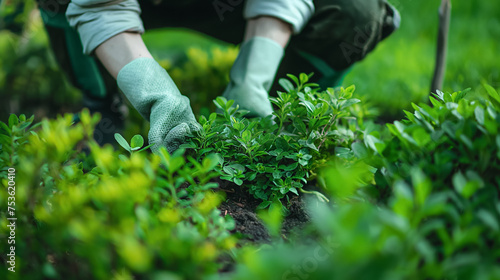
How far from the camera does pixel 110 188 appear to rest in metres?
0.62

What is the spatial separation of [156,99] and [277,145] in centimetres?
45

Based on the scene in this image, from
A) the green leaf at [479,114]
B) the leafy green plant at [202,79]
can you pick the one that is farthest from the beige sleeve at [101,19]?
the green leaf at [479,114]

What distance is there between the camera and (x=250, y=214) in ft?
3.56

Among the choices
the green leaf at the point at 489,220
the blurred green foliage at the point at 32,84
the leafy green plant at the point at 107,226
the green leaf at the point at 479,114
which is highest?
the green leaf at the point at 479,114

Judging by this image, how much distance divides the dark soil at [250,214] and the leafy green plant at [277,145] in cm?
4

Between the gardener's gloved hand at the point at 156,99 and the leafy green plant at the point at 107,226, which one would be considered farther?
the gardener's gloved hand at the point at 156,99

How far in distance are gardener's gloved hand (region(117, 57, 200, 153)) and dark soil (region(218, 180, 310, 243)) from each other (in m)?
0.24

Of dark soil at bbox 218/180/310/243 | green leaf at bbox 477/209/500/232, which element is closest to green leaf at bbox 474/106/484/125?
green leaf at bbox 477/209/500/232

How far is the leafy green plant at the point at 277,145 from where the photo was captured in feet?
3.65

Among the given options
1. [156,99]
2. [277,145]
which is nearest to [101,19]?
[156,99]

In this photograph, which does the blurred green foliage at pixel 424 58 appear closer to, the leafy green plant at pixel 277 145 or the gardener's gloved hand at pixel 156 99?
the leafy green plant at pixel 277 145

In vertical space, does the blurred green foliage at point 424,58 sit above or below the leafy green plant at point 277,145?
below

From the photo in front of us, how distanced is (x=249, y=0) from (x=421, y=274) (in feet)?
4.60

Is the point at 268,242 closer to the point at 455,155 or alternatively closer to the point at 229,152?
the point at 229,152
